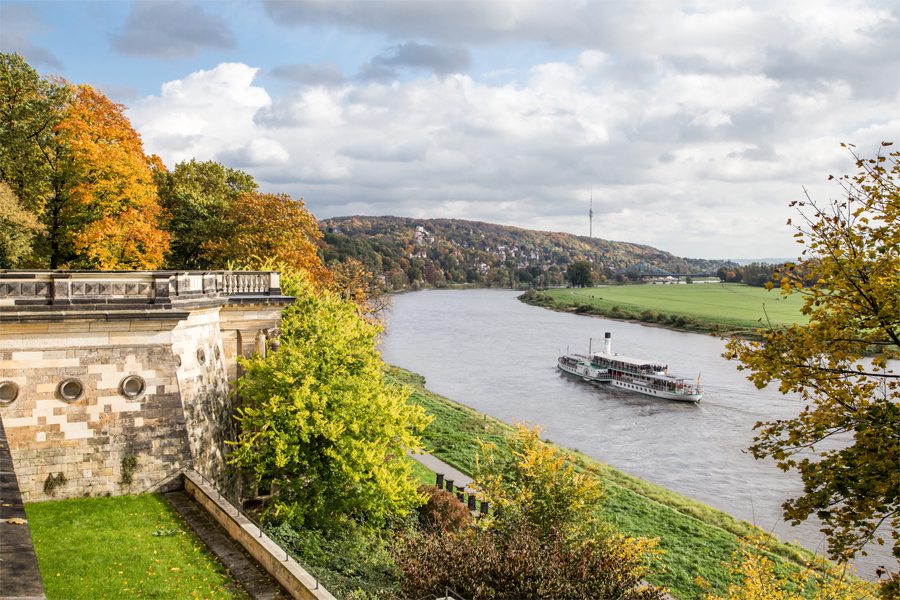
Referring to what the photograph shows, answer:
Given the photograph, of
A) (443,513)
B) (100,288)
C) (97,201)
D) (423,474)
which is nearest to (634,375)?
(423,474)

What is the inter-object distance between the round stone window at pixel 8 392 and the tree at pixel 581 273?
452ft

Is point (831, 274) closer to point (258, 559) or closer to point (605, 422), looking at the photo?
point (258, 559)

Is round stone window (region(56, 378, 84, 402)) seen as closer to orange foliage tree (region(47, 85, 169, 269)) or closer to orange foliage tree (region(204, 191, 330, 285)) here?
orange foliage tree (region(47, 85, 169, 269))

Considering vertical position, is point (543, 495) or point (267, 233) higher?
point (267, 233)

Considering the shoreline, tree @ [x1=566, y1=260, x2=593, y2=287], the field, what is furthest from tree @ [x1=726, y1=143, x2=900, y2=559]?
tree @ [x1=566, y1=260, x2=593, y2=287]

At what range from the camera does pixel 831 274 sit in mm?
7559

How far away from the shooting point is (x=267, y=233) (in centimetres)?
3106

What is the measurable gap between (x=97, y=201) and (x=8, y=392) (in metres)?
15.1

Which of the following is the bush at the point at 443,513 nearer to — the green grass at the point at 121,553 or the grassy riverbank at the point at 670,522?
the grassy riverbank at the point at 670,522

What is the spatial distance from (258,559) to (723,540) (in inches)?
707

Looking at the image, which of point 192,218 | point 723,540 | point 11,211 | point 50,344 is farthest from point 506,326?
point 50,344

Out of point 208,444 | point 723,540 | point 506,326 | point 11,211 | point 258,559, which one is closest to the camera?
point 258,559

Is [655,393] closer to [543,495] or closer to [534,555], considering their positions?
[543,495]

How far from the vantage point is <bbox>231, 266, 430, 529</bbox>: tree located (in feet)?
49.5
